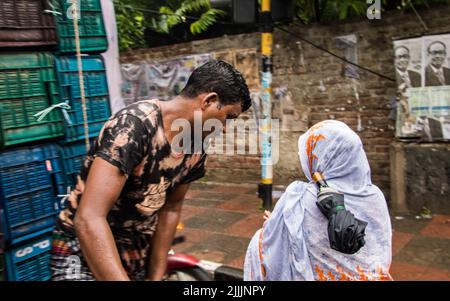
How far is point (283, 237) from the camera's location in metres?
2.44

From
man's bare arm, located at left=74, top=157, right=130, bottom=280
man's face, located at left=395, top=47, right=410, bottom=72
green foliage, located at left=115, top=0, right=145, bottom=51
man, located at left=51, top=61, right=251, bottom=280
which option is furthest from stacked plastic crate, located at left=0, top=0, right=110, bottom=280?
green foliage, located at left=115, top=0, right=145, bottom=51

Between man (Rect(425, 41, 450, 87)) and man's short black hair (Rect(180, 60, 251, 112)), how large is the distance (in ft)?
13.8

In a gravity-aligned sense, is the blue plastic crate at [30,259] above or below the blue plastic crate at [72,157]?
below

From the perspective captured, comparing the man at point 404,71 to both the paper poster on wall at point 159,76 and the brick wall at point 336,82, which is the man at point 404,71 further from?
the paper poster on wall at point 159,76

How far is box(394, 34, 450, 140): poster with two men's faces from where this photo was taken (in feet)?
17.2

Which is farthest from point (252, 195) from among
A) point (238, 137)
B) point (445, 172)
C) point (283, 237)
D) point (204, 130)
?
point (204, 130)

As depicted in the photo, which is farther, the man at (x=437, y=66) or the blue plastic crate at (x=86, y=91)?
the man at (x=437, y=66)

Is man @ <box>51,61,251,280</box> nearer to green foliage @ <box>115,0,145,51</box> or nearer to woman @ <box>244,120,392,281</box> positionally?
woman @ <box>244,120,392,281</box>

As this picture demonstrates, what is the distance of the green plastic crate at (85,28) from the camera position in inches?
107

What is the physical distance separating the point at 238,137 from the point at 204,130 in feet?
18.9

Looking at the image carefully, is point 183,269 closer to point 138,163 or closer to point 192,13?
point 138,163

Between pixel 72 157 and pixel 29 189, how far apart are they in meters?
0.35

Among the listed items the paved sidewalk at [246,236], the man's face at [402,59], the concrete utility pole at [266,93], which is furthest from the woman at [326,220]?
the man's face at [402,59]

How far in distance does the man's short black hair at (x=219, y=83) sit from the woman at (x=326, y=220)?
68 centimetres
